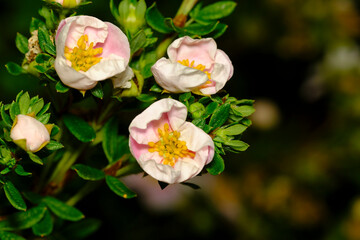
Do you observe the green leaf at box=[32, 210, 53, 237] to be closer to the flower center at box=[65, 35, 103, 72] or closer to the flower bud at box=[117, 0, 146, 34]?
the flower center at box=[65, 35, 103, 72]

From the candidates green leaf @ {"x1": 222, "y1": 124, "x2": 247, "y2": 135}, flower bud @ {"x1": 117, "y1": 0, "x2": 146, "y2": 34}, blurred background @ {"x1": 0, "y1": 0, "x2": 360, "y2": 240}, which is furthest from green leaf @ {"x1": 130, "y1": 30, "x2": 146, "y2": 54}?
blurred background @ {"x1": 0, "y1": 0, "x2": 360, "y2": 240}

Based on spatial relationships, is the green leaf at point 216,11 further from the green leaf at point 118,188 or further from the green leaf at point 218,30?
the green leaf at point 118,188

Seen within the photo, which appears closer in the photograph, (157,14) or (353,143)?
(157,14)

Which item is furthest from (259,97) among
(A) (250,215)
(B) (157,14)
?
(B) (157,14)

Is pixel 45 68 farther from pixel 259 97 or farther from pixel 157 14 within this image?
pixel 259 97

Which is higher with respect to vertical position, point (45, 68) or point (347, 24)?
point (45, 68)

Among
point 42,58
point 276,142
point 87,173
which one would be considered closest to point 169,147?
point 87,173

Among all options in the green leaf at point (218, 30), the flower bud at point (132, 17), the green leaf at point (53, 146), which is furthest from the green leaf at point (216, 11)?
the green leaf at point (53, 146)
